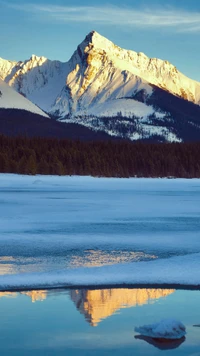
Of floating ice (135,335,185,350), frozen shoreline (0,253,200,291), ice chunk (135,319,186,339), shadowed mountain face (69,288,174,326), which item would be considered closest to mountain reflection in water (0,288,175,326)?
shadowed mountain face (69,288,174,326)

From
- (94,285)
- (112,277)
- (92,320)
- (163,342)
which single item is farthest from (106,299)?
(163,342)

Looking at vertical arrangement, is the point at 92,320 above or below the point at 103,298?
below

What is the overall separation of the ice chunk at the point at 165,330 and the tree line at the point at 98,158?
110356mm

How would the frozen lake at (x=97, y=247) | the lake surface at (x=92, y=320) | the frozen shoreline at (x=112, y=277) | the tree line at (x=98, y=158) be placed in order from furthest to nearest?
the tree line at (x=98, y=158)
the frozen lake at (x=97, y=247)
the frozen shoreline at (x=112, y=277)
the lake surface at (x=92, y=320)

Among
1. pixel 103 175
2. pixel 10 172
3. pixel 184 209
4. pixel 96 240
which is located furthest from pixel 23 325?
pixel 103 175

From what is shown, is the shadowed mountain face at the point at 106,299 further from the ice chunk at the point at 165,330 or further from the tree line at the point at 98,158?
the tree line at the point at 98,158

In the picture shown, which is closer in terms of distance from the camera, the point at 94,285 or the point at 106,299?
the point at 106,299

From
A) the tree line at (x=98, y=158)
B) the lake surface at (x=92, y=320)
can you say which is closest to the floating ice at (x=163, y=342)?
the lake surface at (x=92, y=320)

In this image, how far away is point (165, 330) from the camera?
35.2ft

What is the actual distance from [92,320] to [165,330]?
176cm

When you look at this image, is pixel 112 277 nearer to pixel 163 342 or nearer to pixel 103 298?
pixel 103 298

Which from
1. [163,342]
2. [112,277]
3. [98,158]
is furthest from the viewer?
[98,158]

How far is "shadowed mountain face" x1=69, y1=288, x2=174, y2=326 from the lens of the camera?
40.7 feet

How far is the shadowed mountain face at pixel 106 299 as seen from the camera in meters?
12.4
